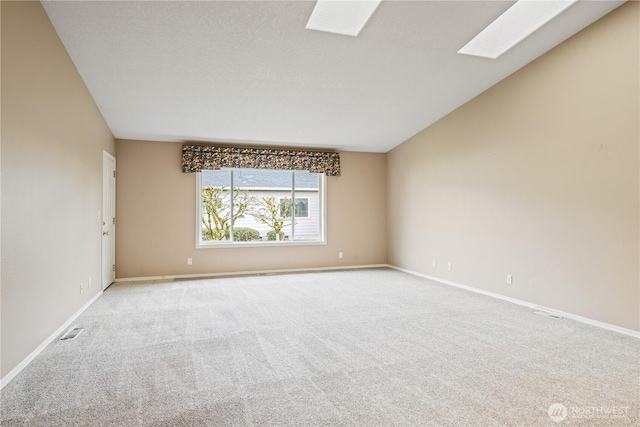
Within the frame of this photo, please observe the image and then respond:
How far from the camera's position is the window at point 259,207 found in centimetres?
638

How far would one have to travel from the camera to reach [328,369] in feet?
7.77

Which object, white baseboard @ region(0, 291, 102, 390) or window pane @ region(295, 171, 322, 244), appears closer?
white baseboard @ region(0, 291, 102, 390)

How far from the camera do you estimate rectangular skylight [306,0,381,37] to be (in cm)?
313

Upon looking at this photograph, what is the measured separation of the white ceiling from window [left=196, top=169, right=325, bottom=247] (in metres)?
1.11

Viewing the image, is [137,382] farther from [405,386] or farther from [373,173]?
[373,173]

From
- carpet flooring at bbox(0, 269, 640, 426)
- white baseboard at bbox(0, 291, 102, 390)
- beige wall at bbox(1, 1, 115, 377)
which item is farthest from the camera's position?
beige wall at bbox(1, 1, 115, 377)

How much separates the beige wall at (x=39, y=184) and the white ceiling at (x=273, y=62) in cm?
42

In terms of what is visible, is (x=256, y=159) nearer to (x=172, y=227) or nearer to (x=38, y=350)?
(x=172, y=227)

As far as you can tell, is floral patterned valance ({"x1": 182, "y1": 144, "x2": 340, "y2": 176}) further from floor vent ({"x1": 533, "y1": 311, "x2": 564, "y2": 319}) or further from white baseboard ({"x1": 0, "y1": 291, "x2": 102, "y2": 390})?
floor vent ({"x1": 533, "y1": 311, "x2": 564, "y2": 319})

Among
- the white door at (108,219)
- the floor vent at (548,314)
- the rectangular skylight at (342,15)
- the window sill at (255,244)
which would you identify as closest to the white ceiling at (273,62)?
the rectangular skylight at (342,15)

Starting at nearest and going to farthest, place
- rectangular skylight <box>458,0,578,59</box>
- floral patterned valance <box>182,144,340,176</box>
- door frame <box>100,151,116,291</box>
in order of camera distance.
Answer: rectangular skylight <box>458,0,578,59</box>
door frame <box>100,151,116,291</box>
floral patterned valance <box>182,144,340,176</box>

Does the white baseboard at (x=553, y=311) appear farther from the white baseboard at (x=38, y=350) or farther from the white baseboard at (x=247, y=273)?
the white baseboard at (x=38, y=350)

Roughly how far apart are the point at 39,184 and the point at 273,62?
250 centimetres

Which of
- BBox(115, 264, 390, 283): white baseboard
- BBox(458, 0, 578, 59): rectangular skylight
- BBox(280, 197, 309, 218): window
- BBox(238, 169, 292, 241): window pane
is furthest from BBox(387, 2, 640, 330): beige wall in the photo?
BBox(238, 169, 292, 241): window pane
